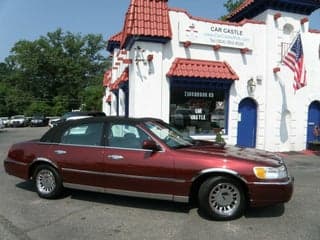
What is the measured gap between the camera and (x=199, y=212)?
6.12 meters

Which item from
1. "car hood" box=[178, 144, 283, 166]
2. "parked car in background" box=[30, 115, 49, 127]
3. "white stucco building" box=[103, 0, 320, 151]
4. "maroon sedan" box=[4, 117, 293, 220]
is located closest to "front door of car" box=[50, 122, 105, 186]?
"maroon sedan" box=[4, 117, 293, 220]

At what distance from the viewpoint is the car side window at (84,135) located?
6.65 meters

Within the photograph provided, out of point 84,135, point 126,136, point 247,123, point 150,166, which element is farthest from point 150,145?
point 247,123

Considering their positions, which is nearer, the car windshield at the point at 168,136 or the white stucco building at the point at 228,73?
the car windshield at the point at 168,136

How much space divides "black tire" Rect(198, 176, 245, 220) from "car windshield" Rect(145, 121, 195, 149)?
90 centimetres

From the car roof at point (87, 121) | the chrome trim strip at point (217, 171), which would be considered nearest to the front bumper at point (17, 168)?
the car roof at point (87, 121)

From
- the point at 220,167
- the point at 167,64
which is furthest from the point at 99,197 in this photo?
the point at 167,64

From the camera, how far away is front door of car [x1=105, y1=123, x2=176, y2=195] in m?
5.95

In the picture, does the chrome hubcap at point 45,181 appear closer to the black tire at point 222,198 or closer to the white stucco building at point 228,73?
the black tire at point 222,198

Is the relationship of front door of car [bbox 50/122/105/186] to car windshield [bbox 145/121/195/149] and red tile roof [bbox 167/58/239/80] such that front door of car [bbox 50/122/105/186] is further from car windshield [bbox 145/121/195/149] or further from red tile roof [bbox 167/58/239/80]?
red tile roof [bbox 167/58/239/80]

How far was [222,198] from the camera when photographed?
18.9 ft

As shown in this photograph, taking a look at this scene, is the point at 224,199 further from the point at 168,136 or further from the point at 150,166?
the point at 168,136

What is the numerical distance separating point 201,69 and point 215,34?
4.82 ft

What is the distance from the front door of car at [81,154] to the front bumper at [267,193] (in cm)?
245
